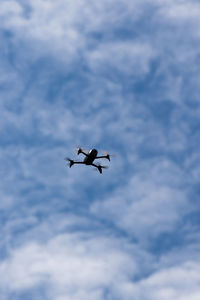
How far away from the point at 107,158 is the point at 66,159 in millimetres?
9571

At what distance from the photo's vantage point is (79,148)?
124 m

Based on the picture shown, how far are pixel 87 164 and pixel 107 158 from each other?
488 centimetres

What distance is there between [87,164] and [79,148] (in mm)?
4376

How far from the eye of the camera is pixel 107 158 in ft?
419

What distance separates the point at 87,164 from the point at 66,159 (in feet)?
19.3

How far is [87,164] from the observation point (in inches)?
4973

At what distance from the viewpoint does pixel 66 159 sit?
424ft

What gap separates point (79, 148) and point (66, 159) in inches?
249
